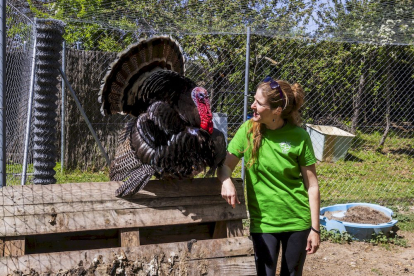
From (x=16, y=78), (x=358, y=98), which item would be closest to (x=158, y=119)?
(x=16, y=78)

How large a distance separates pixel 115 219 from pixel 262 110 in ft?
3.91

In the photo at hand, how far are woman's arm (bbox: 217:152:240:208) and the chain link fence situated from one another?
119 inches

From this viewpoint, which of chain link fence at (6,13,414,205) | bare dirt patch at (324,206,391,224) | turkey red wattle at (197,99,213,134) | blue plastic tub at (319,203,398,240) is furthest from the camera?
chain link fence at (6,13,414,205)

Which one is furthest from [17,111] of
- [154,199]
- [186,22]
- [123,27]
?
[154,199]

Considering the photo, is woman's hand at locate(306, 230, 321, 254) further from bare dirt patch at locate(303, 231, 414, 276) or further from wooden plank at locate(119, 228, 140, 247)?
bare dirt patch at locate(303, 231, 414, 276)

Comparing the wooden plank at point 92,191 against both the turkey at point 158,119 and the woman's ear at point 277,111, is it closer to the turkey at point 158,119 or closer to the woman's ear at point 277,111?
the turkey at point 158,119

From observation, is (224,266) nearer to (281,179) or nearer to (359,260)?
(281,179)

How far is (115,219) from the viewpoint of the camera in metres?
2.51

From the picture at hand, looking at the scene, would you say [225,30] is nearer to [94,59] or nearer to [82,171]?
[94,59]

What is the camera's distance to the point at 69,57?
24.2 ft

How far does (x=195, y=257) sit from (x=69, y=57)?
5912 mm

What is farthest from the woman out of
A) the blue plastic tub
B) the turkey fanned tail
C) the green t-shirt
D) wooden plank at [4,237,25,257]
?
the blue plastic tub

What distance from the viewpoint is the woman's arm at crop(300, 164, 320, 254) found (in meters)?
2.64

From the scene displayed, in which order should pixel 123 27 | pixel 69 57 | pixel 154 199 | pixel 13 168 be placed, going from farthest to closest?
pixel 69 57, pixel 123 27, pixel 13 168, pixel 154 199
